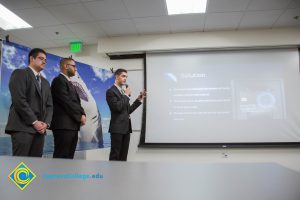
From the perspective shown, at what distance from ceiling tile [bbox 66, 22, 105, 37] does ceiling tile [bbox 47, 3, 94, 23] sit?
12 centimetres

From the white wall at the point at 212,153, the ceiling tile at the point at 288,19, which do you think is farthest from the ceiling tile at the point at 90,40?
the ceiling tile at the point at 288,19

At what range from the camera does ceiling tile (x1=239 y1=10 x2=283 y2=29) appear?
325cm

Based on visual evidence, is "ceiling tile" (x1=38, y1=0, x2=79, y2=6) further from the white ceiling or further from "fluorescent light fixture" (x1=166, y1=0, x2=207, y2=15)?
"fluorescent light fixture" (x1=166, y1=0, x2=207, y2=15)

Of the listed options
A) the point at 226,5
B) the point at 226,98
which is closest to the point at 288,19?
the point at 226,5

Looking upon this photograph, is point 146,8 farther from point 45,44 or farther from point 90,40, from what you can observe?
point 45,44

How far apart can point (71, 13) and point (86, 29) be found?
0.49 metres

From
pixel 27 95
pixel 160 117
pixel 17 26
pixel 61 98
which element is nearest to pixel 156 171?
pixel 27 95

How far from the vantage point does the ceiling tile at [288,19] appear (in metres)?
3.21

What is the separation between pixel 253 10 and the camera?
317cm

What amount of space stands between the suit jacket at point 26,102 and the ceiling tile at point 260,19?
305cm

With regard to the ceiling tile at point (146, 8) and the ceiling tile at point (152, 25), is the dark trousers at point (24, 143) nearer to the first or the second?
the ceiling tile at point (146, 8)

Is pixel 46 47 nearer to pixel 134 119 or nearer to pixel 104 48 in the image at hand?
pixel 104 48

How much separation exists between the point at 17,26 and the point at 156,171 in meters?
4.20

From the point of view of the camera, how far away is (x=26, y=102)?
1900mm
